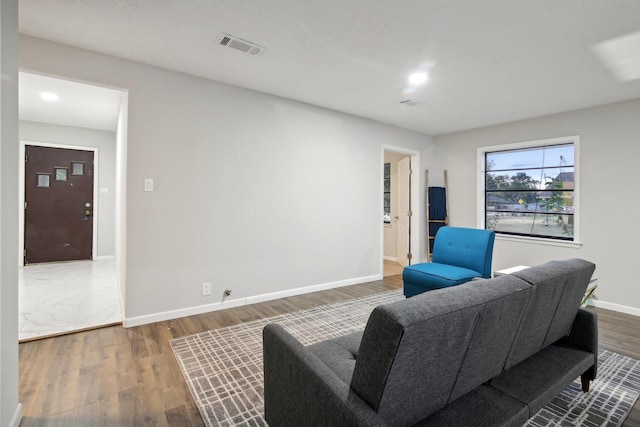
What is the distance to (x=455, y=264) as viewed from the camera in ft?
11.5

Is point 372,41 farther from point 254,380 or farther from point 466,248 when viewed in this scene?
point 254,380

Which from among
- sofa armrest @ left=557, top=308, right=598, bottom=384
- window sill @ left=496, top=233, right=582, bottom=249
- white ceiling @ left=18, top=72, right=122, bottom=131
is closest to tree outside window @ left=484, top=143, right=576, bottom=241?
window sill @ left=496, top=233, right=582, bottom=249

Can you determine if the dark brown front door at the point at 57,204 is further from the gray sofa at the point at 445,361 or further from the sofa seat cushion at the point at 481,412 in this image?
the sofa seat cushion at the point at 481,412

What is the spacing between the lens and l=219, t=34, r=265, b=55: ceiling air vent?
8.15 feet

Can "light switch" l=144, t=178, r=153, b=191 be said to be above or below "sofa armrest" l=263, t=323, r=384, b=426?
above

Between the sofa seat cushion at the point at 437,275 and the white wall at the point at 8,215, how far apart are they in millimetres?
3099

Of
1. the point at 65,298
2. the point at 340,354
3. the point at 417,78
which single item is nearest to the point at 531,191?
the point at 417,78

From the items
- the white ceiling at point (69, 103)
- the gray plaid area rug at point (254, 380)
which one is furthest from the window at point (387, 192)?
the white ceiling at point (69, 103)

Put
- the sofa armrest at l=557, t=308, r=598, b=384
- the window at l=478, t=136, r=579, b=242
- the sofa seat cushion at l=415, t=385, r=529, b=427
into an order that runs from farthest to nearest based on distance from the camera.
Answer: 1. the window at l=478, t=136, r=579, b=242
2. the sofa armrest at l=557, t=308, r=598, b=384
3. the sofa seat cushion at l=415, t=385, r=529, b=427

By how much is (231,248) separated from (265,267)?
1.66 ft

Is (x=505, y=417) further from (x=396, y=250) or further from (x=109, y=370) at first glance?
(x=396, y=250)

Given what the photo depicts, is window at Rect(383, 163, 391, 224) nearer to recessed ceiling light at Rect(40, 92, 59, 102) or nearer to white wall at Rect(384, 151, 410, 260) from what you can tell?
white wall at Rect(384, 151, 410, 260)

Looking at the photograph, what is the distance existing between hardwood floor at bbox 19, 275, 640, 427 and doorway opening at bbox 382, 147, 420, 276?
2.83 m

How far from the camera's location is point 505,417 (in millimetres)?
1202
